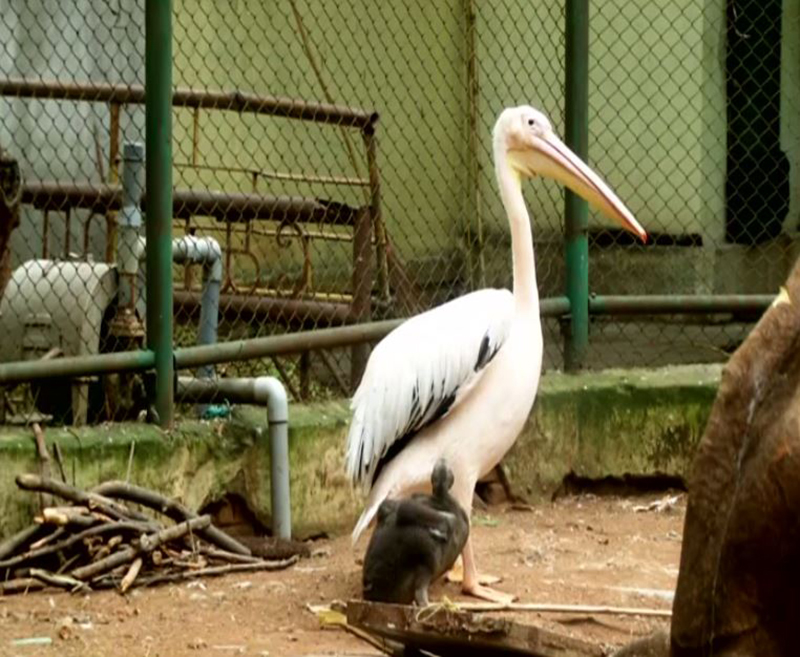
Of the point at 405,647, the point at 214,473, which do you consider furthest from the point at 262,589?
the point at 405,647

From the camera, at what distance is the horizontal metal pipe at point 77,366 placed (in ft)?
20.8

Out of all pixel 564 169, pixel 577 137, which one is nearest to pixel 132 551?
pixel 564 169

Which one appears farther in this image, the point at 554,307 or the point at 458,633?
the point at 554,307

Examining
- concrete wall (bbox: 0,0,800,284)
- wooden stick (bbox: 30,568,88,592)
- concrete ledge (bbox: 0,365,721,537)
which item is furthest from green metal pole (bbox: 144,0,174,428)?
concrete wall (bbox: 0,0,800,284)

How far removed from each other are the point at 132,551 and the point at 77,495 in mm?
281

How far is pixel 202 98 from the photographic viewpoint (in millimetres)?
7402

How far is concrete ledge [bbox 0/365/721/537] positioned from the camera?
21.4 ft

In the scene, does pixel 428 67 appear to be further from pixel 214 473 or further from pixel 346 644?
pixel 346 644

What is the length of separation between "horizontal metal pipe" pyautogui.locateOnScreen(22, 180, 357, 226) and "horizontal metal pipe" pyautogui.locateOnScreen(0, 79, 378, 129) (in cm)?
37

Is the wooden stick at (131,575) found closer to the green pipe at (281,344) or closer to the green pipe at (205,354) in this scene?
the green pipe at (205,354)

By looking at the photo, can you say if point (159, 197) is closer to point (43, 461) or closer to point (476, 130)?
point (43, 461)

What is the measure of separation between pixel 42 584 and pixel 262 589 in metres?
0.75

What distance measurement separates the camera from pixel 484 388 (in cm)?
636

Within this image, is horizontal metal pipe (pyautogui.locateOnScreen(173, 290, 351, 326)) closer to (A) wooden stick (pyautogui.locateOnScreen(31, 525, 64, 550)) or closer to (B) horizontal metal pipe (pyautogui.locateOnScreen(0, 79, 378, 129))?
(B) horizontal metal pipe (pyautogui.locateOnScreen(0, 79, 378, 129))
